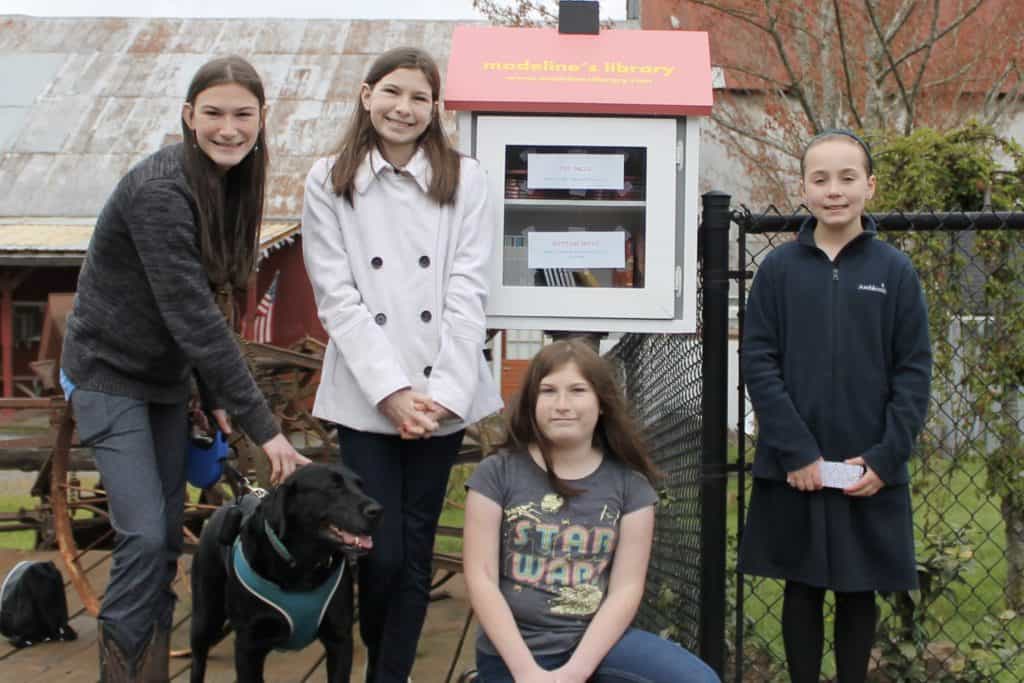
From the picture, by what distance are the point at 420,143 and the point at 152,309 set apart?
91 cm

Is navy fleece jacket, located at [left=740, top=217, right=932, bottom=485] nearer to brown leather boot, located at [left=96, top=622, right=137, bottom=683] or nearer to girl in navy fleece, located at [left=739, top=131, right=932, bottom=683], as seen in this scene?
girl in navy fleece, located at [left=739, top=131, right=932, bottom=683]

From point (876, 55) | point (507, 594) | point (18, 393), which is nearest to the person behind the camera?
point (507, 594)

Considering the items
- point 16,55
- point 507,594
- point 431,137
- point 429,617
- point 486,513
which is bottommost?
point 429,617

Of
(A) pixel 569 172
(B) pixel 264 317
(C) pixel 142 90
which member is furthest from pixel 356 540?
(C) pixel 142 90

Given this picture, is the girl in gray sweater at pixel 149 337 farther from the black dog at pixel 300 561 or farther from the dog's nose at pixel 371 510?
the dog's nose at pixel 371 510

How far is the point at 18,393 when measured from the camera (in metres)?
20.0

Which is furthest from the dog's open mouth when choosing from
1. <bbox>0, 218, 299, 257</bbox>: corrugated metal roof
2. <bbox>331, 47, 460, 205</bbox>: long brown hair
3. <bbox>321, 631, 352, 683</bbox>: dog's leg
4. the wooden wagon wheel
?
<bbox>0, 218, 299, 257</bbox>: corrugated metal roof

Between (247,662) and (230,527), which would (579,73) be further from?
(247,662)

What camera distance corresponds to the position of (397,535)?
335cm

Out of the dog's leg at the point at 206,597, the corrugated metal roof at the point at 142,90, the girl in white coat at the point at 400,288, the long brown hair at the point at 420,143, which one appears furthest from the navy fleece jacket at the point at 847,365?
the corrugated metal roof at the point at 142,90

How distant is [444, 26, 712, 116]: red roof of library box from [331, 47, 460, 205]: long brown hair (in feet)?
0.34

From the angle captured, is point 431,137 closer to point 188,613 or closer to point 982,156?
point 982,156

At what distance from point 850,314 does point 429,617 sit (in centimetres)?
292

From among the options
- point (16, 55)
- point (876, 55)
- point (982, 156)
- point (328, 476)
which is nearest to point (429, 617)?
point (328, 476)
